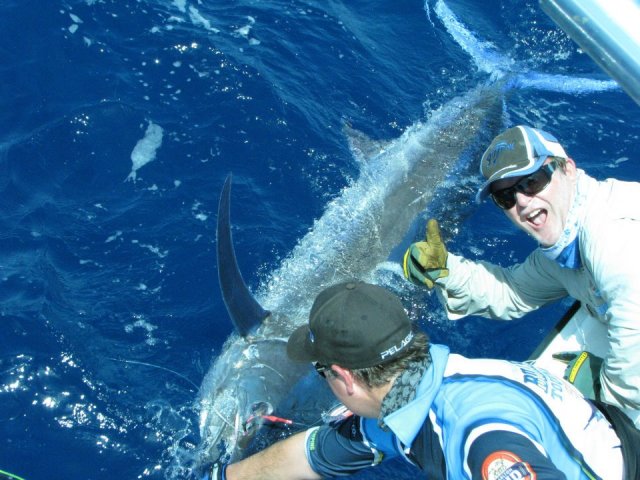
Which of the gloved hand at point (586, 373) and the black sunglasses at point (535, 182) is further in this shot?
the gloved hand at point (586, 373)

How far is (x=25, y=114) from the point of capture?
654 centimetres

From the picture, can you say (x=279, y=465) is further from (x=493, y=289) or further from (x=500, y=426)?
(x=493, y=289)

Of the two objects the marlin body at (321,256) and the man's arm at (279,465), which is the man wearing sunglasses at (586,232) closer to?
the man's arm at (279,465)

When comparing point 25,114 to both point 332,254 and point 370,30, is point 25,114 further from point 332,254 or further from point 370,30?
point 370,30

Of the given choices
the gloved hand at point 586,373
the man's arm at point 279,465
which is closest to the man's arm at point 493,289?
the gloved hand at point 586,373

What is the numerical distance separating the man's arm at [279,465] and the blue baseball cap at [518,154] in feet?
5.95

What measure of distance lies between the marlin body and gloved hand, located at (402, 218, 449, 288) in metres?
1.17

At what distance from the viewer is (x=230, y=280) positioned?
4938 millimetres

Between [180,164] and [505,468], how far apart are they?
4983 mm

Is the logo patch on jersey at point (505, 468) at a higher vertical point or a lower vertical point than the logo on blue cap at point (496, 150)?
lower

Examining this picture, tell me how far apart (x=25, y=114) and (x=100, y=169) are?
1088 mm

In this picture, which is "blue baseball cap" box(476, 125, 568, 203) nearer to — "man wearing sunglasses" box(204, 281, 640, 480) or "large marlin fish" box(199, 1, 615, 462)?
"man wearing sunglasses" box(204, 281, 640, 480)

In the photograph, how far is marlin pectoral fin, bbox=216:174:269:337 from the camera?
193 inches

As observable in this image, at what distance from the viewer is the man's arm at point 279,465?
3586mm
